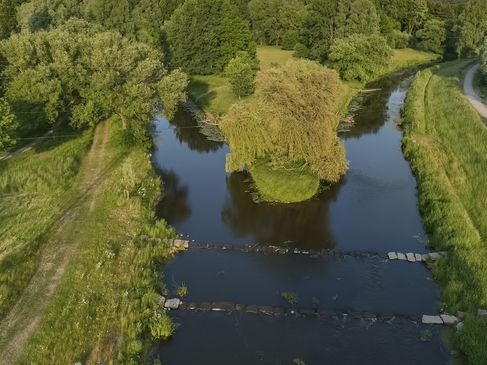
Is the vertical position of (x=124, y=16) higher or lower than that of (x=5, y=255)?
higher

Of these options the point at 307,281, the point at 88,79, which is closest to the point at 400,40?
the point at 88,79

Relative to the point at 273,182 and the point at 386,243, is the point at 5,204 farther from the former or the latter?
the point at 386,243

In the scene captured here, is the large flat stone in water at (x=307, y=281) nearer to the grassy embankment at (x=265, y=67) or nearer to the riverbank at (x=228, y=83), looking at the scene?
the grassy embankment at (x=265, y=67)

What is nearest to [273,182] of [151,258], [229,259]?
[229,259]

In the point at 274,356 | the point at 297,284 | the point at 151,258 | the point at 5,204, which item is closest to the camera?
the point at 274,356

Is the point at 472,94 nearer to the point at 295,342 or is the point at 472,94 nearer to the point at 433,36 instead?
the point at 433,36

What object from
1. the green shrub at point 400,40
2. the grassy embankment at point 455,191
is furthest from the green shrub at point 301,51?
the grassy embankment at point 455,191

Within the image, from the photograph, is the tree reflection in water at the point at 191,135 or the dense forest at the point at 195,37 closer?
the dense forest at the point at 195,37
